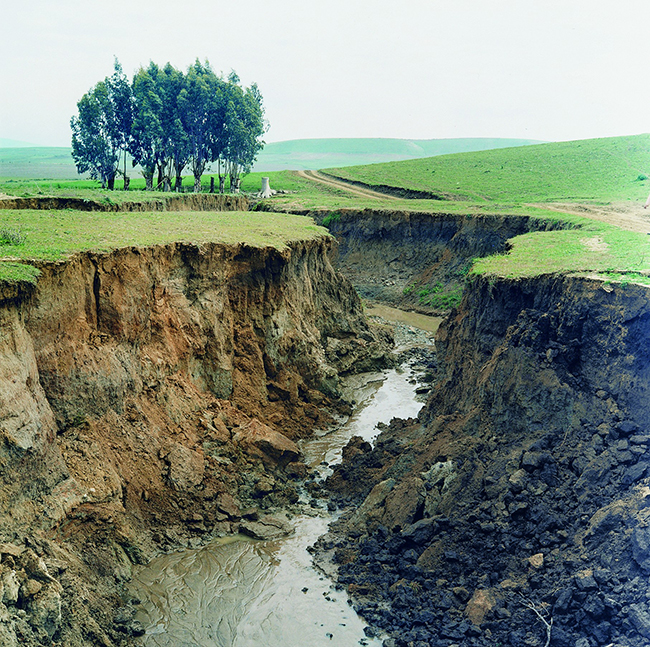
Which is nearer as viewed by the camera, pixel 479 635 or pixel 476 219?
pixel 479 635

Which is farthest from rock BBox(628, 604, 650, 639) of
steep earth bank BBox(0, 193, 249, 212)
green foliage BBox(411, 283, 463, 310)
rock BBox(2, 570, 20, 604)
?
green foliage BBox(411, 283, 463, 310)

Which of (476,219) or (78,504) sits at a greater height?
→ (476,219)

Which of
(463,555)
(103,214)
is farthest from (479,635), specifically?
(103,214)

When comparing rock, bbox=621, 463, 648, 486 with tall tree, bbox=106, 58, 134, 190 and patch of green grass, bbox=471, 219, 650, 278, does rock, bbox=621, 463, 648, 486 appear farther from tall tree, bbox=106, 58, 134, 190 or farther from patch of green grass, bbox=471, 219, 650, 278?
tall tree, bbox=106, 58, 134, 190

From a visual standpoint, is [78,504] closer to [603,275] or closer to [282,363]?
[282,363]

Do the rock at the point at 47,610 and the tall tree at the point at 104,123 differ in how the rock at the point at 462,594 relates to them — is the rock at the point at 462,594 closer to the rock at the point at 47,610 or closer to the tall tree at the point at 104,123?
the rock at the point at 47,610

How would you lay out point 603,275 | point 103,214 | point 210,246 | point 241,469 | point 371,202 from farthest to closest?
point 371,202
point 103,214
point 210,246
point 241,469
point 603,275

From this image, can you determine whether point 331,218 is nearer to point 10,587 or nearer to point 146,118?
point 146,118
